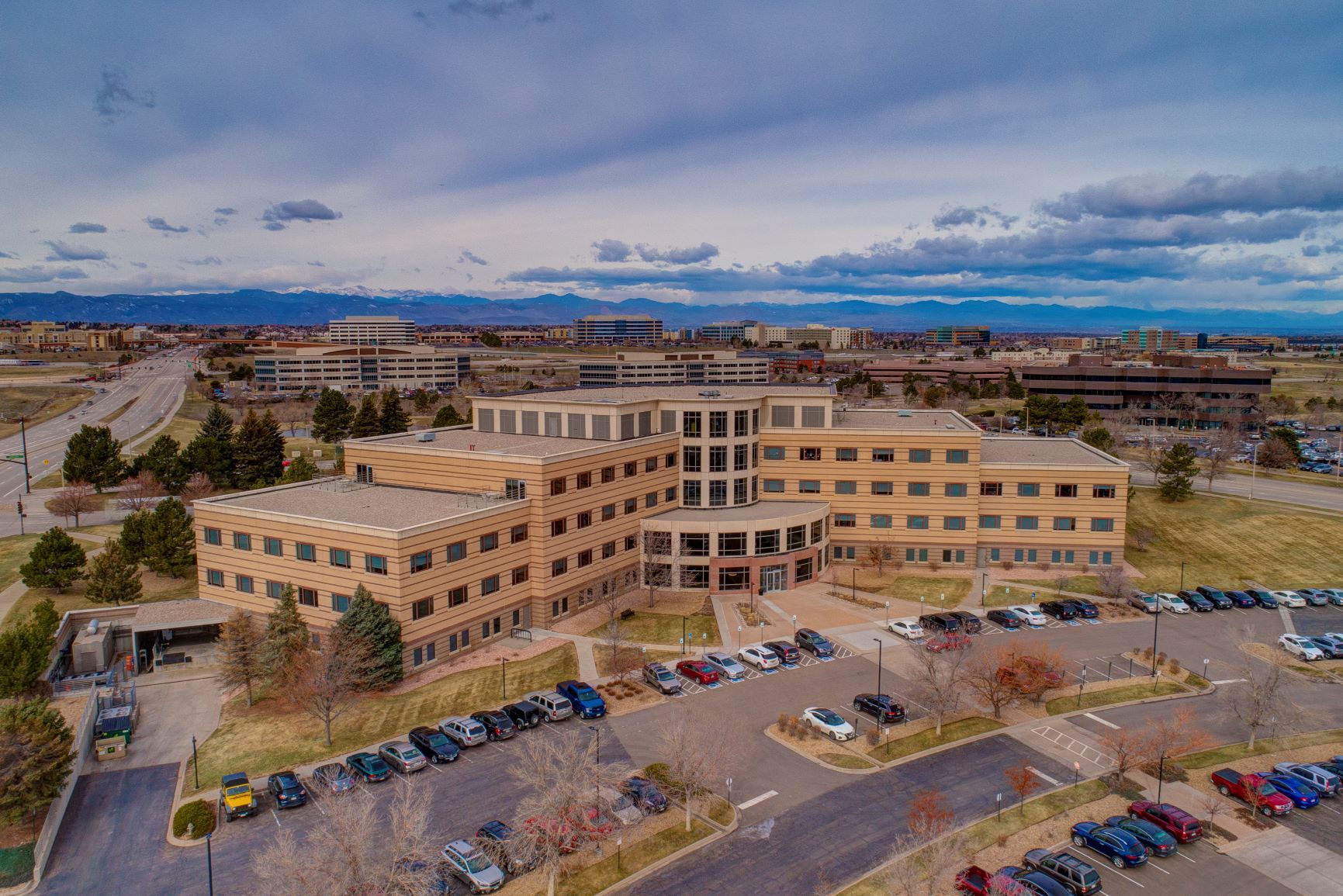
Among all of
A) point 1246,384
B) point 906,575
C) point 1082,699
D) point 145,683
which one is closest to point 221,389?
point 145,683

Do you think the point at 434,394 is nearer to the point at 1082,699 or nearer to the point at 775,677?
the point at 775,677

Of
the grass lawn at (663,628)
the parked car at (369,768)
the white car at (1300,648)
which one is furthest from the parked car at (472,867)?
the white car at (1300,648)

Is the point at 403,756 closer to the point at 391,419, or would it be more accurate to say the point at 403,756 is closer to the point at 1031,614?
the point at 1031,614

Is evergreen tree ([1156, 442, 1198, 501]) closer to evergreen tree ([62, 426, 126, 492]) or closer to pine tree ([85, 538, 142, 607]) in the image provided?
pine tree ([85, 538, 142, 607])

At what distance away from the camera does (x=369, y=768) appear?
37.9m

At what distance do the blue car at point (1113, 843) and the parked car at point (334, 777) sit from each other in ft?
101

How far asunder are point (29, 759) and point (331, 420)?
90558 mm

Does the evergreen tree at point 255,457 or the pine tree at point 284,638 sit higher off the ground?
the evergreen tree at point 255,457

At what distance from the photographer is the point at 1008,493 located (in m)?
69.2

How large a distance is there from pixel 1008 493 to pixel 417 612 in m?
49.0

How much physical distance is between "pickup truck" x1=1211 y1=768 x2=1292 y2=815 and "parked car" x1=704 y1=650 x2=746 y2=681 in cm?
2392

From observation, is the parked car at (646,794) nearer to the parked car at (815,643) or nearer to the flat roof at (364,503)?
the parked car at (815,643)

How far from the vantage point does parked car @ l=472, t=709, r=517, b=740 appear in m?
41.8

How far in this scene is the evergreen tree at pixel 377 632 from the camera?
45.2m
